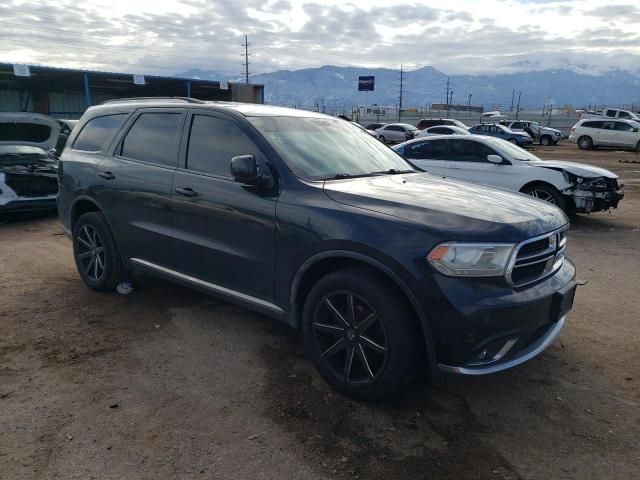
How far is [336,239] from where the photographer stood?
9.99ft

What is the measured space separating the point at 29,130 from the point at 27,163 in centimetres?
79

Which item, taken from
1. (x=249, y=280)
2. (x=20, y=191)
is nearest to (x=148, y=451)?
(x=249, y=280)

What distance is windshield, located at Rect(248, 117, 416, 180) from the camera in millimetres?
3631

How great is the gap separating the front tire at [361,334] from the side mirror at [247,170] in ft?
2.67

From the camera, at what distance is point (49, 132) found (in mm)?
9516

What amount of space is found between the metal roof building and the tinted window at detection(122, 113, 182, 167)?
27798mm

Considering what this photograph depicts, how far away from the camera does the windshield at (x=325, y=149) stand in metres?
3.63

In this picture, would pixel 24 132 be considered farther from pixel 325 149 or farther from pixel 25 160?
pixel 325 149

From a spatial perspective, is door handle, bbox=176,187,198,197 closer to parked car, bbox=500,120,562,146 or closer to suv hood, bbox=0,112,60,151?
suv hood, bbox=0,112,60,151

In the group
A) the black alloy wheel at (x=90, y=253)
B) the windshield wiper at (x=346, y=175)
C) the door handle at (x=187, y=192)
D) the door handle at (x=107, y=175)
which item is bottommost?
the black alloy wheel at (x=90, y=253)

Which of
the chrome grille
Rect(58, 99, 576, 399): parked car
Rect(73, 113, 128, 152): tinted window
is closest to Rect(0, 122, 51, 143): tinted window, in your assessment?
Rect(73, 113, 128, 152): tinted window

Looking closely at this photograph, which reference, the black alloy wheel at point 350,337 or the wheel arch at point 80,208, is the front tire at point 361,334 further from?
the wheel arch at point 80,208

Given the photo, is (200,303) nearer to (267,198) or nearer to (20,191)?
(267,198)

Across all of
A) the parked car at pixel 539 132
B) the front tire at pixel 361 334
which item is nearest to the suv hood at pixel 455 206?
the front tire at pixel 361 334
